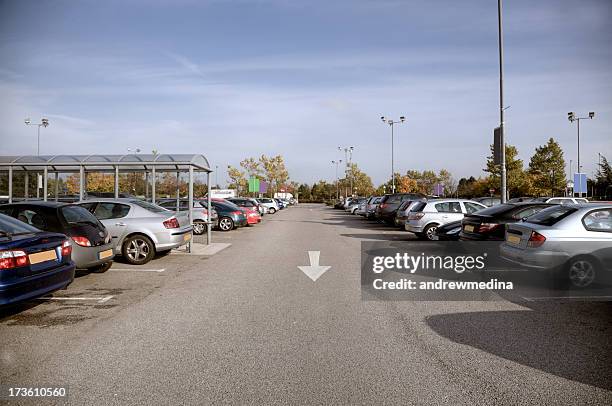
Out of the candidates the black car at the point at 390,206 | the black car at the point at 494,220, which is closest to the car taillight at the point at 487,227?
the black car at the point at 494,220

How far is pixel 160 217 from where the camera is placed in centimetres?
1123

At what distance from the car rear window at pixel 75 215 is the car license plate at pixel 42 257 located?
7.60ft

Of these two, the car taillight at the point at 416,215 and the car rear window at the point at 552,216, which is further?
the car taillight at the point at 416,215

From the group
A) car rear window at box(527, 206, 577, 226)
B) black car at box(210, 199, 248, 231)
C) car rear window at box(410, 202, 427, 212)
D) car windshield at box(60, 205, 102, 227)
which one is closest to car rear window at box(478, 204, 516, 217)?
car rear window at box(527, 206, 577, 226)

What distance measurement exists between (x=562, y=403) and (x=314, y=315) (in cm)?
329

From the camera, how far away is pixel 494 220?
415 inches

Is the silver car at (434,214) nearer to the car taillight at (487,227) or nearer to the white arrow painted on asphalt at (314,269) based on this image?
the car taillight at (487,227)

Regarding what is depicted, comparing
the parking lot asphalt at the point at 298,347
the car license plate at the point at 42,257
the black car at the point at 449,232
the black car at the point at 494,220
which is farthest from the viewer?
the black car at the point at 449,232

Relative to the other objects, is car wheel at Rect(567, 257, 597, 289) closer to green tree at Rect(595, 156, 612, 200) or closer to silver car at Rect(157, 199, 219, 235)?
silver car at Rect(157, 199, 219, 235)

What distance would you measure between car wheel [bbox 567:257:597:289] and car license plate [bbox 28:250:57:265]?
25.4ft

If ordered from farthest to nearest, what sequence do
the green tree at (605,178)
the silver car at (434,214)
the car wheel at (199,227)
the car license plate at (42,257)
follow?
the green tree at (605,178) → the car wheel at (199,227) → the silver car at (434,214) → the car license plate at (42,257)

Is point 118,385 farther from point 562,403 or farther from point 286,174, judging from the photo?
point 286,174

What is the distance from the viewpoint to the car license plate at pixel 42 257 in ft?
19.4

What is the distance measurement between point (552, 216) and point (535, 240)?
2.52ft
